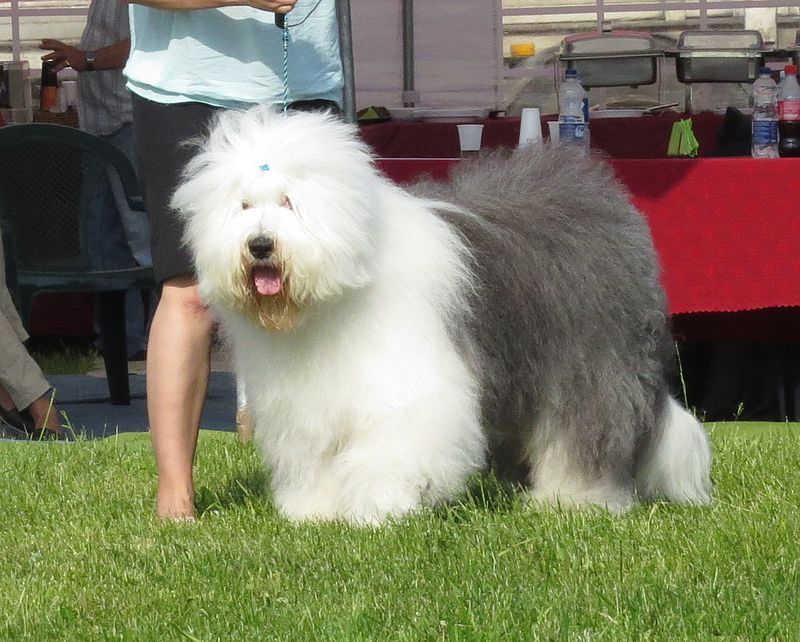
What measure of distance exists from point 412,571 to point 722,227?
2.41m

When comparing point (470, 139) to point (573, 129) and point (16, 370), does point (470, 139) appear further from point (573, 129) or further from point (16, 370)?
point (16, 370)

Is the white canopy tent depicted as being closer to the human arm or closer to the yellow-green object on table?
the human arm

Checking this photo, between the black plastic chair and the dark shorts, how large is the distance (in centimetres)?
272

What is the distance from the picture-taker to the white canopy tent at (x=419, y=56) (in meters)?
10.8

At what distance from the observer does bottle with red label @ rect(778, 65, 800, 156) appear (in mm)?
5605

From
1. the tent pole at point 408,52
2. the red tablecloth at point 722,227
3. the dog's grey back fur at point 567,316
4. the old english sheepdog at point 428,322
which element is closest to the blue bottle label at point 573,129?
the red tablecloth at point 722,227

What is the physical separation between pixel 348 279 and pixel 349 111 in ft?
2.96

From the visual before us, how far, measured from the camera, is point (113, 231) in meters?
8.13

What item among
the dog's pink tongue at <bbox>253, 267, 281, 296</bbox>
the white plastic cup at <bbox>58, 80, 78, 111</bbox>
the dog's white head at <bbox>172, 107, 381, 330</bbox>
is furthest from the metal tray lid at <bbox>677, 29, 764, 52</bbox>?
the dog's pink tongue at <bbox>253, 267, 281, 296</bbox>

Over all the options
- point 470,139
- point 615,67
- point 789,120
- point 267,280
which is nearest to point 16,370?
point 470,139

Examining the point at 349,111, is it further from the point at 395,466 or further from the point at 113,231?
the point at 113,231

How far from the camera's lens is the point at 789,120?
562 cm

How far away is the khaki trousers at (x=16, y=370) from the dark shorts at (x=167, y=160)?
2292mm

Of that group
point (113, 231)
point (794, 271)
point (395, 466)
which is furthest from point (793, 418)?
point (113, 231)
